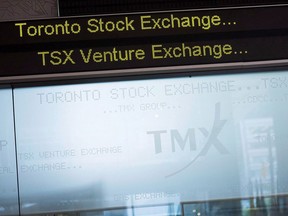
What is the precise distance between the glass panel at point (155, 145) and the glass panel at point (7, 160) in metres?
0.07

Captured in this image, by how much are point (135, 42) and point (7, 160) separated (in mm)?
1433

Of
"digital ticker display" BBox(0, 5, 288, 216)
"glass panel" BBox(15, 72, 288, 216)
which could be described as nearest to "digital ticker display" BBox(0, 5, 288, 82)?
"digital ticker display" BBox(0, 5, 288, 216)

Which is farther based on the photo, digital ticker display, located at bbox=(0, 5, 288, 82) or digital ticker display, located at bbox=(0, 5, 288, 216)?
digital ticker display, located at bbox=(0, 5, 288, 216)

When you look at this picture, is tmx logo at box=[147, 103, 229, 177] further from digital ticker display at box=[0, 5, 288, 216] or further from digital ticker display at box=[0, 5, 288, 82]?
digital ticker display at box=[0, 5, 288, 82]

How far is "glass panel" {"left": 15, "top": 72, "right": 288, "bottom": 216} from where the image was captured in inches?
200

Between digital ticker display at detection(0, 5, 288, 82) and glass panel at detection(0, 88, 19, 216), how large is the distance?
0.40 m

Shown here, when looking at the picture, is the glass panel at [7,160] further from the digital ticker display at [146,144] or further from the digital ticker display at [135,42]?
the digital ticker display at [135,42]

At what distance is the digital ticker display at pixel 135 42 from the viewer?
15.6ft

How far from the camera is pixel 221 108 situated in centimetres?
518

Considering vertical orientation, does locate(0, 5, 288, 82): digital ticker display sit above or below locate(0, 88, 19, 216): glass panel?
above

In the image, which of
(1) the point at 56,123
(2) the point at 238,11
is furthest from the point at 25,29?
(2) the point at 238,11

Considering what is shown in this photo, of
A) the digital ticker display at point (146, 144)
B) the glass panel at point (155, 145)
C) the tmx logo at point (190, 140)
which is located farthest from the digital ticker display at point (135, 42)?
the tmx logo at point (190, 140)

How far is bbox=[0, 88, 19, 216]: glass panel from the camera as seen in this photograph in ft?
16.5

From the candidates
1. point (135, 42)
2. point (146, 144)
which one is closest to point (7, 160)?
point (146, 144)
